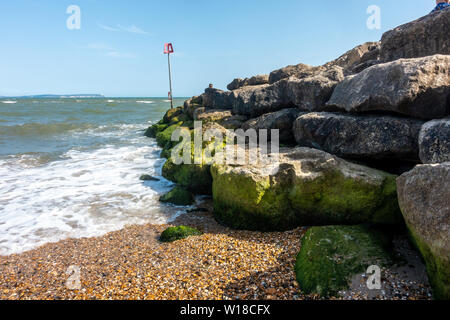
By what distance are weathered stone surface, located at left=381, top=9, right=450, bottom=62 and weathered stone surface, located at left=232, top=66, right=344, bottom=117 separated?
59.0 inches

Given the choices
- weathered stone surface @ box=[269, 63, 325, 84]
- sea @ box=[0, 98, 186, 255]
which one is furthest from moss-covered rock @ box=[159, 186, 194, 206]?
weathered stone surface @ box=[269, 63, 325, 84]

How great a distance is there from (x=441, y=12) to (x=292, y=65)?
724 centimetres

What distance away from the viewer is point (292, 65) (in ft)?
44.3

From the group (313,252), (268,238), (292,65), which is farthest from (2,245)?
(292,65)

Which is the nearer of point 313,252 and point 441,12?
point 313,252

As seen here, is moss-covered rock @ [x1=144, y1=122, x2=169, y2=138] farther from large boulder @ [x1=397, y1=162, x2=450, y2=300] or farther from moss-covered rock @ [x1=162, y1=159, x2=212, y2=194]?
large boulder @ [x1=397, y1=162, x2=450, y2=300]

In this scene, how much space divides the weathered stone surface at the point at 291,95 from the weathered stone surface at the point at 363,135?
1.11 metres

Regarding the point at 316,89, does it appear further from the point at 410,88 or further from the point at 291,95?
the point at 410,88

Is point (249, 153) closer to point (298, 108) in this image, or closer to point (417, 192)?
point (298, 108)

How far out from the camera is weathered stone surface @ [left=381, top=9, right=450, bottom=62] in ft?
21.6

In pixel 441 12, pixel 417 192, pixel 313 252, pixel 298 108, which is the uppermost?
pixel 441 12
